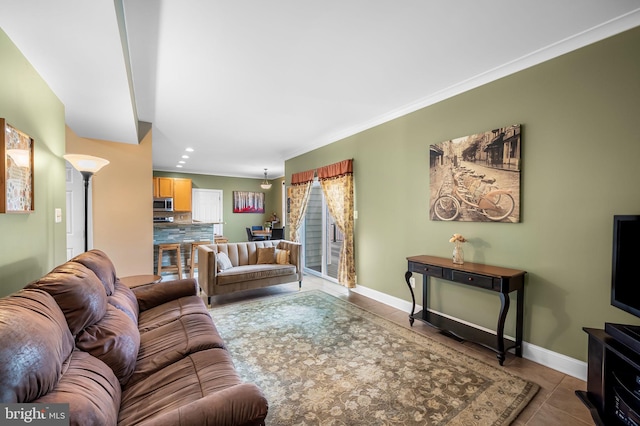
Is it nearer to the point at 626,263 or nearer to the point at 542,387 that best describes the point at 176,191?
the point at 542,387

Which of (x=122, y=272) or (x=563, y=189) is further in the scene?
(x=122, y=272)

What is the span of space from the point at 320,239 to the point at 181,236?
2.87m

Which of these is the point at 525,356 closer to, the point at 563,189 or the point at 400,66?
the point at 563,189

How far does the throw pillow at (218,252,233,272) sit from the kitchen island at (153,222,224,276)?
154 centimetres

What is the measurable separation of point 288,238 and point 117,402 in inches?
202

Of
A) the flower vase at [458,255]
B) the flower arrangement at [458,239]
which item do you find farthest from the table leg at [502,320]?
the flower arrangement at [458,239]

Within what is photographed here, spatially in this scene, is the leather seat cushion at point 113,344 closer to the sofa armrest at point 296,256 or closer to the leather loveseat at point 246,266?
the leather loveseat at point 246,266

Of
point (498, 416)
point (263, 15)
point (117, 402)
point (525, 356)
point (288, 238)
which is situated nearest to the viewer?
point (117, 402)

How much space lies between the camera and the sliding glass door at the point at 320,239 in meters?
5.53

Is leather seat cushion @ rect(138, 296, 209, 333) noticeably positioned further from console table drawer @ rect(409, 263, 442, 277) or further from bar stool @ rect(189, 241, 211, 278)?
bar stool @ rect(189, 241, 211, 278)

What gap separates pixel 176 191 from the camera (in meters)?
8.34

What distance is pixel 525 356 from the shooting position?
2523 millimetres

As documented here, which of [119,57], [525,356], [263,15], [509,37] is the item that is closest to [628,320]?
[525,356]

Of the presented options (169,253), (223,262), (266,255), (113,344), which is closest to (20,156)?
(113,344)
